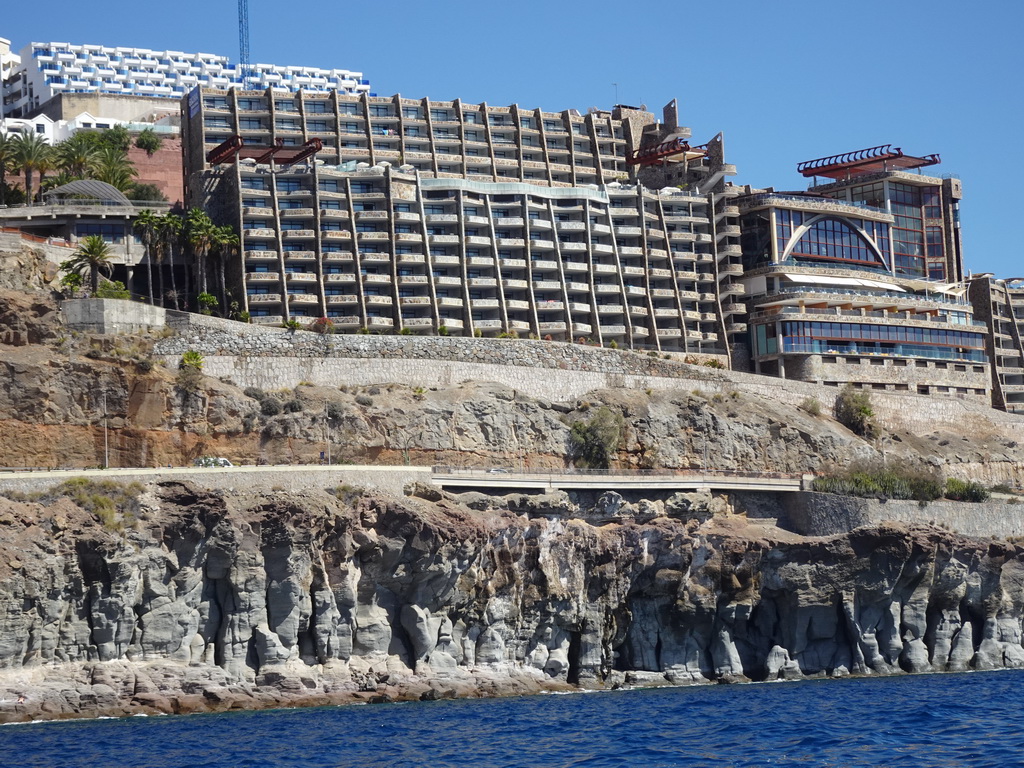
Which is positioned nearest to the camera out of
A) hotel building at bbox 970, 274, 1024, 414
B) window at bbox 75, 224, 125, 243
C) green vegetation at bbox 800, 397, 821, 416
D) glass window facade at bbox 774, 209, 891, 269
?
window at bbox 75, 224, 125, 243

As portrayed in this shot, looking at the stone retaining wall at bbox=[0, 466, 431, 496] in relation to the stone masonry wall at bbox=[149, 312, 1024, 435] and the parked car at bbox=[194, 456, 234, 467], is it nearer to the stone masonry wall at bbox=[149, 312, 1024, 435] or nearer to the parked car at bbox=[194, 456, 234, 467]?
the parked car at bbox=[194, 456, 234, 467]

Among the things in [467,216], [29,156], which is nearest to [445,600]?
[467,216]

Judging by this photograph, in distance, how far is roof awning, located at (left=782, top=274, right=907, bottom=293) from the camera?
14175 centimetres

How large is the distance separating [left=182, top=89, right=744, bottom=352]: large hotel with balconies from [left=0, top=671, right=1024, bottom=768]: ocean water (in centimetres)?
4668

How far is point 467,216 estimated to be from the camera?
132875 mm

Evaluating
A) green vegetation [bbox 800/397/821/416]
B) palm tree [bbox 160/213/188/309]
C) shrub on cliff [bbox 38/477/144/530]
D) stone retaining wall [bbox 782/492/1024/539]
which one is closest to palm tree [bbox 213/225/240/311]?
palm tree [bbox 160/213/188/309]

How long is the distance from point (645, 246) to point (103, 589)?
235 feet

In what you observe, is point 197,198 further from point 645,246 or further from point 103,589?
point 103,589

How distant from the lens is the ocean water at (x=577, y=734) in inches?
2493

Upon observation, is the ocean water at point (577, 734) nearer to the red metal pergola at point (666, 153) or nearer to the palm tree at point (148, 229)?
the palm tree at point (148, 229)

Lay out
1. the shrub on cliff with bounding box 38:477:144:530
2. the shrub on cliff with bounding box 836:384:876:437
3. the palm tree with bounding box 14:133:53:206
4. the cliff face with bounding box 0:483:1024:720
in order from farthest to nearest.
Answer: the palm tree with bounding box 14:133:53:206, the shrub on cliff with bounding box 836:384:876:437, the shrub on cliff with bounding box 38:477:144:530, the cliff face with bounding box 0:483:1024:720

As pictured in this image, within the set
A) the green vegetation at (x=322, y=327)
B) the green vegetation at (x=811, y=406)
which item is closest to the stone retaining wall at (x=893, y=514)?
the green vegetation at (x=811, y=406)

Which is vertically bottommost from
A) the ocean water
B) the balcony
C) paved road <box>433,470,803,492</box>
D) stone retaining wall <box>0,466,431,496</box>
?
the ocean water

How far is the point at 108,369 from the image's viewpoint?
3831 inches
